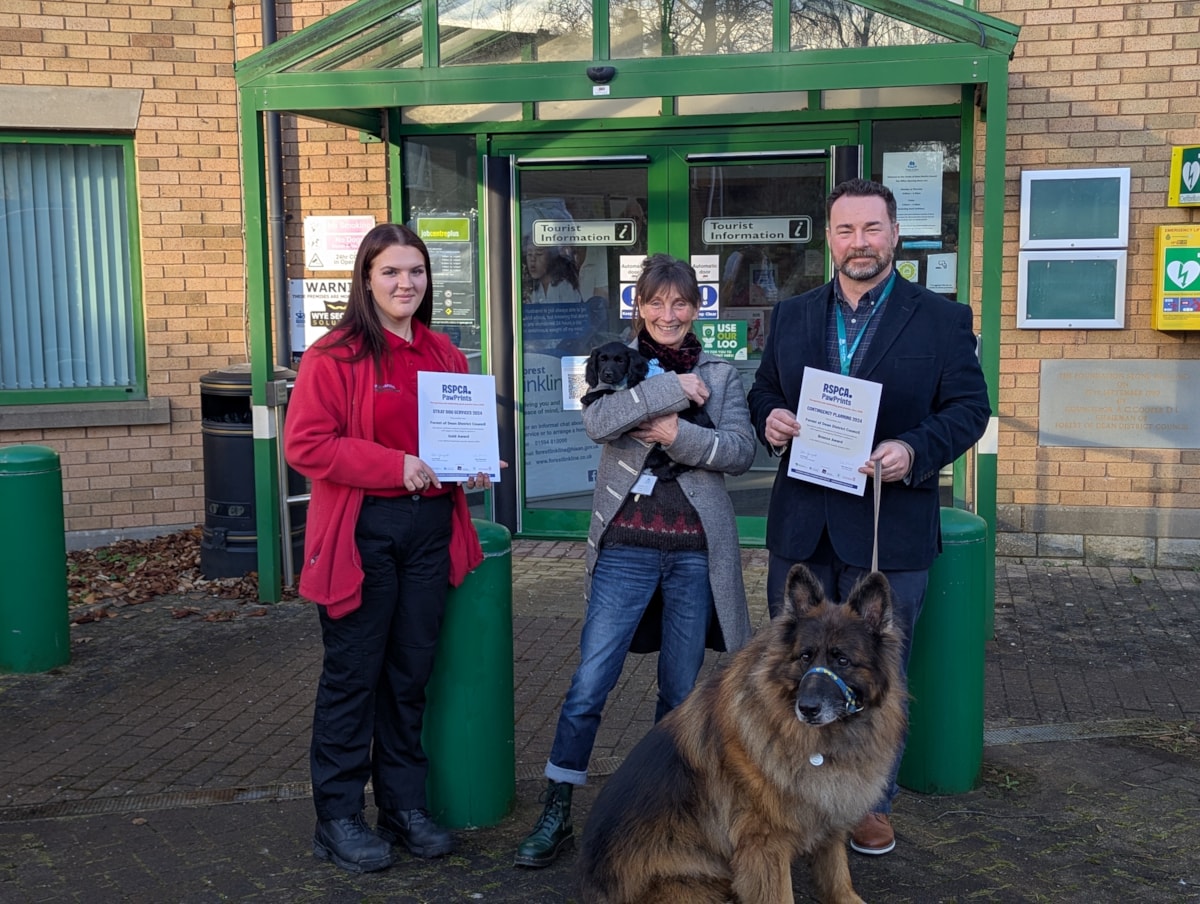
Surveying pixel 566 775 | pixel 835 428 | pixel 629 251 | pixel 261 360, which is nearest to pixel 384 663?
pixel 566 775

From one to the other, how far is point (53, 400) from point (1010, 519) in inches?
277

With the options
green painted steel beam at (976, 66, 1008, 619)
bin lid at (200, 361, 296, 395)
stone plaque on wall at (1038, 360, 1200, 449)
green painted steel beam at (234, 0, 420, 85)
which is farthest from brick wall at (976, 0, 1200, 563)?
bin lid at (200, 361, 296, 395)

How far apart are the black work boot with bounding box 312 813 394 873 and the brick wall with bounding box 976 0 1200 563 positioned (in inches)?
215

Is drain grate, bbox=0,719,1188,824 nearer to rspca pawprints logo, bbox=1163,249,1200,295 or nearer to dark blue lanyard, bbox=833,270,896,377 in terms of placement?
dark blue lanyard, bbox=833,270,896,377

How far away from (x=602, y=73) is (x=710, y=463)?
10.4 ft

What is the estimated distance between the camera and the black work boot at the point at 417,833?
429cm

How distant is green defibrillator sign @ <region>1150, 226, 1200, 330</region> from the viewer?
776cm

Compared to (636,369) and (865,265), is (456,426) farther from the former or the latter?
(865,265)

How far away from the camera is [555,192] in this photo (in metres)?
8.64

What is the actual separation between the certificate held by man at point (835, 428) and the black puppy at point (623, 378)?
36 cm

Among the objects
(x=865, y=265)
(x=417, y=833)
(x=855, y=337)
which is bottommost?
(x=417, y=833)

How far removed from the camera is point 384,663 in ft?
14.0

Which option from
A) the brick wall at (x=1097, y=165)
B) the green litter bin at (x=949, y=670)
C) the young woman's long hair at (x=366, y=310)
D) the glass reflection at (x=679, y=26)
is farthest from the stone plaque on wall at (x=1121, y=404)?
the young woman's long hair at (x=366, y=310)

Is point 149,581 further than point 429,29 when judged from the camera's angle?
Yes
